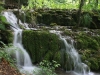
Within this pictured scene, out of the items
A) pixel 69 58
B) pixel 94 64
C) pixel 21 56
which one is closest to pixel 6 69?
pixel 21 56

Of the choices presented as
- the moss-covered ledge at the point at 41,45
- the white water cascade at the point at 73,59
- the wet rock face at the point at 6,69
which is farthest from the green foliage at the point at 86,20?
the wet rock face at the point at 6,69

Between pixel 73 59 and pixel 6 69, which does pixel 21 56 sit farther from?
pixel 6 69

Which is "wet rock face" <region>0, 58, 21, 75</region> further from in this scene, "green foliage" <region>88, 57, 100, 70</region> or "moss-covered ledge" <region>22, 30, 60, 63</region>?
"green foliage" <region>88, 57, 100, 70</region>

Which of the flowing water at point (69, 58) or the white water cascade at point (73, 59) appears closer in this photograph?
the flowing water at point (69, 58)

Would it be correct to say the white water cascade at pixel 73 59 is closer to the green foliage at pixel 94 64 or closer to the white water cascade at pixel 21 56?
the green foliage at pixel 94 64

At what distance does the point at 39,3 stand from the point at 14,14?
Result: 18.5 feet

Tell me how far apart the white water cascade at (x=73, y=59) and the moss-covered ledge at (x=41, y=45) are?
49 centimetres

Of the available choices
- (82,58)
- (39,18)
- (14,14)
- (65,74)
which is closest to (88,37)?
(82,58)

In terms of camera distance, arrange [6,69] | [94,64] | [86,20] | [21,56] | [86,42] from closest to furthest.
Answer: [6,69], [21,56], [94,64], [86,42], [86,20]

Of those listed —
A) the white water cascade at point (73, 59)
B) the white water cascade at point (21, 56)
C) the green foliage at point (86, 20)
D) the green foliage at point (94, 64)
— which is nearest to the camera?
the white water cascade at point (21, 56)

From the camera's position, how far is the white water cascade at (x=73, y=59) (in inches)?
379

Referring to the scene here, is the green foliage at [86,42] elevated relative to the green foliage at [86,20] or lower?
lower

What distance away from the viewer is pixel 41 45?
9.94m

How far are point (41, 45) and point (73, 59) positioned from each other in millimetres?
1754
